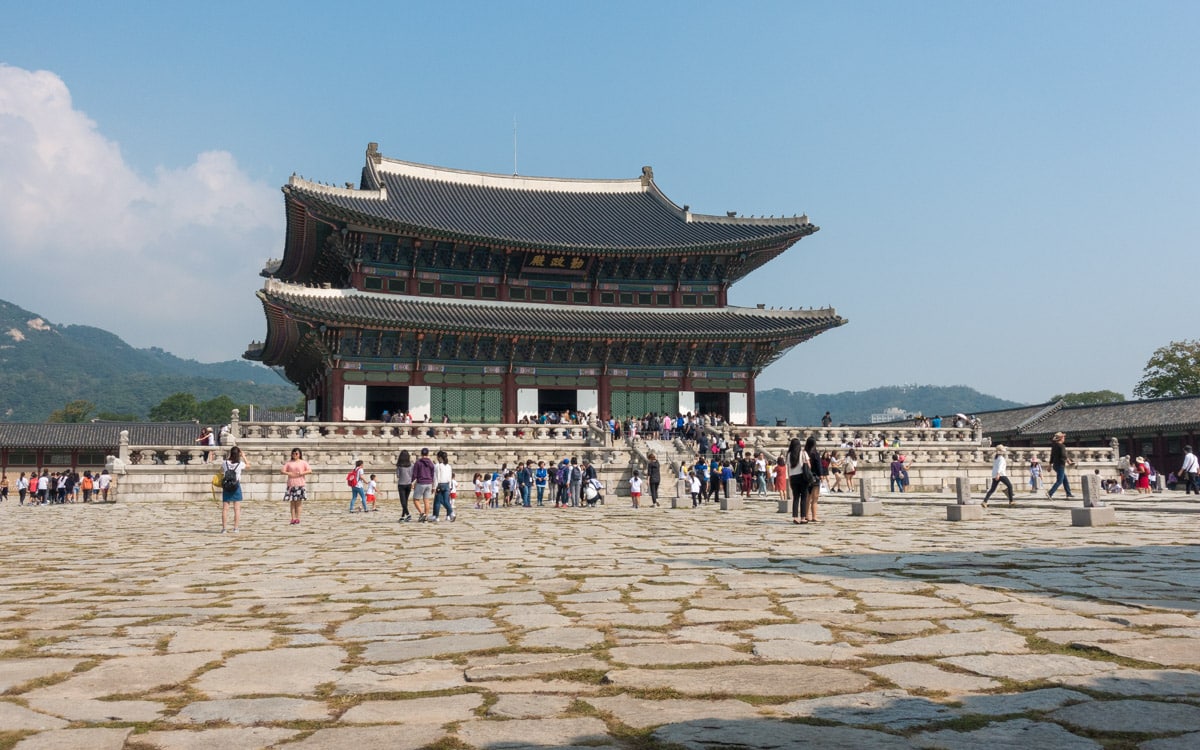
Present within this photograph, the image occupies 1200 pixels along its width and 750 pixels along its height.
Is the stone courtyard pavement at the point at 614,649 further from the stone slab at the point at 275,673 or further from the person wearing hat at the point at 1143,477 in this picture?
the person wearing hat at the point at 1143,477

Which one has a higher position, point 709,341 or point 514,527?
point 709,341

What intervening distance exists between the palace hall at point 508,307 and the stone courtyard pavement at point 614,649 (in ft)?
85.1

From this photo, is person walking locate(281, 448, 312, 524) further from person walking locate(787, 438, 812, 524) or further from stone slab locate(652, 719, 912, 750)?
stone slab locate(652, 719, 912, 750)

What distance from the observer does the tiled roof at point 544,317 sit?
3400 cm

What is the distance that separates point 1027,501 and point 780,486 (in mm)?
7630

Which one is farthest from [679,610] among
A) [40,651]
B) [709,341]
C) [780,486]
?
[709,341]

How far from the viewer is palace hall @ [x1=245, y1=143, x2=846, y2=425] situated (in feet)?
118

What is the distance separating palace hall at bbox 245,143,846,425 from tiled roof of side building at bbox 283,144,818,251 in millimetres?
128

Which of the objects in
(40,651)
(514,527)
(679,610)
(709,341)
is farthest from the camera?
(709,341)

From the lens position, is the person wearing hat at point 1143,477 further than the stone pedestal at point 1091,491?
Yes

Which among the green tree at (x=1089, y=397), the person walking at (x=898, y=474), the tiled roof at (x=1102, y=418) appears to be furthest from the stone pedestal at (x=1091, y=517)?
the green tree at (x=1089, y=397)

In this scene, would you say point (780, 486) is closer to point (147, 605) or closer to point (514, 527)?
point (514, 527)

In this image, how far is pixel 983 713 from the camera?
3.57 meters

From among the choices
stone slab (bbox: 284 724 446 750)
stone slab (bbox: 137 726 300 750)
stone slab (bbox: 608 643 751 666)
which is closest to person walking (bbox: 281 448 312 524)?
stone slab (bbox: 608 643 751 666)
